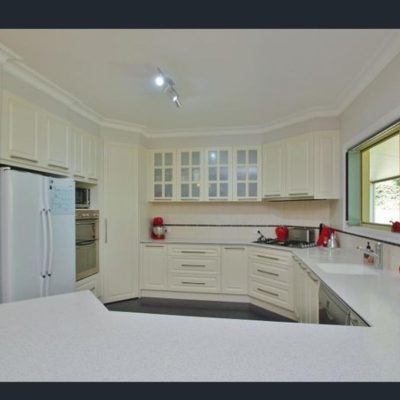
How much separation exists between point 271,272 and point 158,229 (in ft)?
5.80

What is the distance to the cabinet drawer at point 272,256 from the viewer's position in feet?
10.0

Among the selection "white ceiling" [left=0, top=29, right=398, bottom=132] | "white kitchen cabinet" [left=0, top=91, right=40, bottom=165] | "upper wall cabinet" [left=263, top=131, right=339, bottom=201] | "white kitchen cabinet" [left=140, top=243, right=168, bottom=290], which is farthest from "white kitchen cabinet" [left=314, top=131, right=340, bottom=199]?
"white kitchen cabinet" [left=0, top=91, right=40, bottom=165]

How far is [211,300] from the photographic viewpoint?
3.69 metres

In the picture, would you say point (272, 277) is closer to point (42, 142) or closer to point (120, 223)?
point (120, 223)

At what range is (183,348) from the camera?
878 mm

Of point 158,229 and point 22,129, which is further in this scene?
point 158,229

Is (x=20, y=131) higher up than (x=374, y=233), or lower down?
higher up

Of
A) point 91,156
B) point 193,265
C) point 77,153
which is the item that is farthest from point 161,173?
point 193,265

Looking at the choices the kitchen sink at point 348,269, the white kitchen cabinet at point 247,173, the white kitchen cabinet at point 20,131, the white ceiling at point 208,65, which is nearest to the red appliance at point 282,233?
the white kitchen cabinet at point 247,173

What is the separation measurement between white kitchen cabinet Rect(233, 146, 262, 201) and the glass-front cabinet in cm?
9

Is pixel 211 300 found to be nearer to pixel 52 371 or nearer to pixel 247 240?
pixel 247 240

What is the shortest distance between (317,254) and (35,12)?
2.93 meters

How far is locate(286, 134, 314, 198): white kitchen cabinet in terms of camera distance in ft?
10.6

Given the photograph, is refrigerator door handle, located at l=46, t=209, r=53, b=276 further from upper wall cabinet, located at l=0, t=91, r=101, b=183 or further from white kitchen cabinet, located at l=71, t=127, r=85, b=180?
white kitchen cabinet, located at l=71, t=127, r=85, b=180
